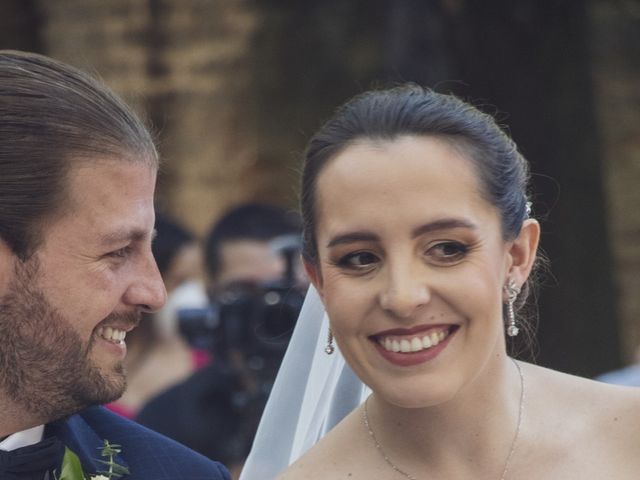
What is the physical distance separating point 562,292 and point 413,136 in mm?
6045

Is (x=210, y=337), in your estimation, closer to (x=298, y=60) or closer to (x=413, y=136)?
(x=413, y=136)

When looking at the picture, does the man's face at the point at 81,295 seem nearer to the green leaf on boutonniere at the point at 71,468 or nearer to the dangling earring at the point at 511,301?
the green leaf on boutonniere at the point at 71,468

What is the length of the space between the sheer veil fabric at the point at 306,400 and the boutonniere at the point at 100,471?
1.94 feet

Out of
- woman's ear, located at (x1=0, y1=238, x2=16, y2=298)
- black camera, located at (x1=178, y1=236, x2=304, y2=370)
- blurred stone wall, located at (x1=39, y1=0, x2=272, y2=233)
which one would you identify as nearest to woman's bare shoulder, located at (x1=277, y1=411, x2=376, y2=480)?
woman's ear, located at (x1=0, y1=238, x2=16, y2=298)

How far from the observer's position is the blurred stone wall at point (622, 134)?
9844 millimetres

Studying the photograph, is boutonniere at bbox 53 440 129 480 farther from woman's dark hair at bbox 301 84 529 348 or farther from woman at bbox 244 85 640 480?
woman's dark hair at bbox 301 84 529 348

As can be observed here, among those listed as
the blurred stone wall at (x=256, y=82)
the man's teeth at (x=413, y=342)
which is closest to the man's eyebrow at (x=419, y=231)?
the man's teeth at (x=413, y=342)

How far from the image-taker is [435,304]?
12.1ft

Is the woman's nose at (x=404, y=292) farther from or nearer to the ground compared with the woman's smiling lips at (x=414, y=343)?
farther from the ground

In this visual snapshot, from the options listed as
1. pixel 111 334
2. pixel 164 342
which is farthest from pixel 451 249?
pixel 164 342

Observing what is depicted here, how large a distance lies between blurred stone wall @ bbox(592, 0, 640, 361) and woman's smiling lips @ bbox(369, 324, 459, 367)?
629 cm

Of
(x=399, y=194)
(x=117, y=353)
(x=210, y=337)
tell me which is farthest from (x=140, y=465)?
(x=210, y=337)

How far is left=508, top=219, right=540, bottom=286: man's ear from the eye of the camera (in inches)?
156

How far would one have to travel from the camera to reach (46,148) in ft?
12.7
